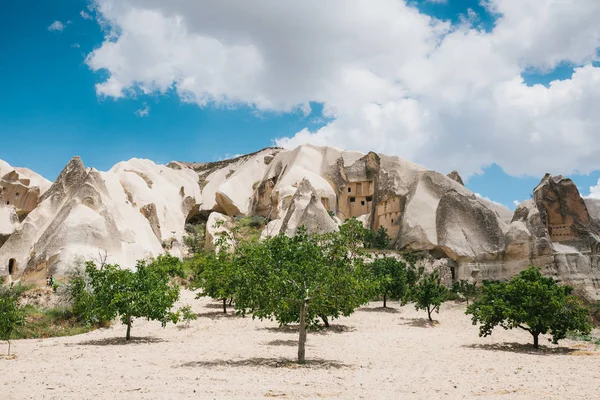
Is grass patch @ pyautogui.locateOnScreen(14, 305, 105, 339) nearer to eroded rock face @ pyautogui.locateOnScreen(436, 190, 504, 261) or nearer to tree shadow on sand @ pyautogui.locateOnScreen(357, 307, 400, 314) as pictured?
tree shadow on sand @ pyautogui.locateOnScreen(357, 307, 400, 314)

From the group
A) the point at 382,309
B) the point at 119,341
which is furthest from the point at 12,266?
the point at 382,309

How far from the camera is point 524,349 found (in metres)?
21.4

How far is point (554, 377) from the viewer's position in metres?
14.2

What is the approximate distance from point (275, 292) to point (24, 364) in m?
7.52

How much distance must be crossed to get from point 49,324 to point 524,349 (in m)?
21.1

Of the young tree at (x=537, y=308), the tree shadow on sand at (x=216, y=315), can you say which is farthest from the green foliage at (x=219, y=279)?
the young tree at (x=537, y=308)

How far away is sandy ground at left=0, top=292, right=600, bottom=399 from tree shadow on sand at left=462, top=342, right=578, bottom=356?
43mm

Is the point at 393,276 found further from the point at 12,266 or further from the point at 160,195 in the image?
the point at 160,195

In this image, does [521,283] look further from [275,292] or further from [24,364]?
[24,364]

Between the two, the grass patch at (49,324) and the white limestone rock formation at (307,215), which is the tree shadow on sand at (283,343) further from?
the white limestone rock formation at (307,215)

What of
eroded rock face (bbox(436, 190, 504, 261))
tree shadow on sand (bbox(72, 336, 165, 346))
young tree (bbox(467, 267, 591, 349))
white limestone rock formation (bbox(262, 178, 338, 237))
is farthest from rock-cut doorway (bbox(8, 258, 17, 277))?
eroded rock face (bbox(436, 190, 504, 261))

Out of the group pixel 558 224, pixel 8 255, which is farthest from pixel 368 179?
pixel 8 255

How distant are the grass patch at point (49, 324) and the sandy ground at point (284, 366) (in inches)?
45.5

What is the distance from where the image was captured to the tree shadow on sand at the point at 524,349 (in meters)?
20.5
